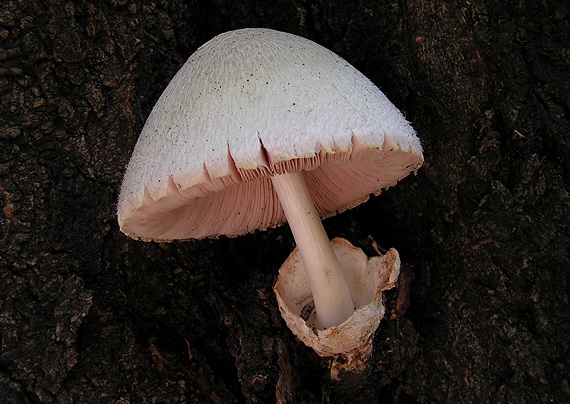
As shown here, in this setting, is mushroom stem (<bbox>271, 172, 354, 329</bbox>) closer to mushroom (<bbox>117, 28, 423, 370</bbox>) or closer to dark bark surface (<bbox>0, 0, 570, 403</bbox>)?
mushroom (<bbox>117, 28, 423, 370</bbox>)

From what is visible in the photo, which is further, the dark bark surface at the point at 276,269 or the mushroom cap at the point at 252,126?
the dark bark surface at the point at 276,269

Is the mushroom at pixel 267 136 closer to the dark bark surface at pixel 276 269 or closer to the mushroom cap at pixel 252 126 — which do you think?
the mushroom cap at pixel 252 126

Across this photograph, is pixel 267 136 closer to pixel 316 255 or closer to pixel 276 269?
pixel 316 255

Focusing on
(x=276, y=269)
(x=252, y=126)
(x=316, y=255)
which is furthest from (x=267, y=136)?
(x=276, y=269)

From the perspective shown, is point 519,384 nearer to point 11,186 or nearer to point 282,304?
point 282,304

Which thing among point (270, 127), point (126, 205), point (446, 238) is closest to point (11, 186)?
point (126, 205)

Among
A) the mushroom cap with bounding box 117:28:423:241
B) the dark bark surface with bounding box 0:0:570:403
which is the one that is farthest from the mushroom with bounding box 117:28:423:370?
the dark bark surface with bounding box 0:0:570:403

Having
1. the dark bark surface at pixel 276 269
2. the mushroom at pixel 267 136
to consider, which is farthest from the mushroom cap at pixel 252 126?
the dark bark surface at pixel 276 269
